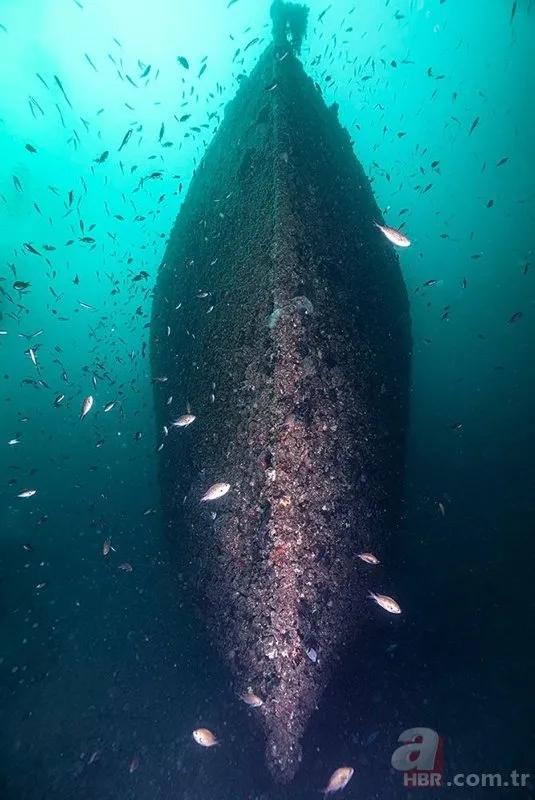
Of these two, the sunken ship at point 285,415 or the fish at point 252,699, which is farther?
the sunken ship at point 285,415

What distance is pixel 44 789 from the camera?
4.80 metres

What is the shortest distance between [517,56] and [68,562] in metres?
79.8

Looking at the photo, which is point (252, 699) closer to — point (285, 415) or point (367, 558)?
point (367, 558)

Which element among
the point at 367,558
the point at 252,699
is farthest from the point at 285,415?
the point at 252,699

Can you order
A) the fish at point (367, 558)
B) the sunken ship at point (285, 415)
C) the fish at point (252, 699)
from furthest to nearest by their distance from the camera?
the fish at point (367, 558) → the sunken ship at point (285, 415) → the fish at point (252, 699)

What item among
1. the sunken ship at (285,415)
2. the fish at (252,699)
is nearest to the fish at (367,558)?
the sunken ship at (285,415)

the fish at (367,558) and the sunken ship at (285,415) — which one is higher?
the sunken ship at (285,415)

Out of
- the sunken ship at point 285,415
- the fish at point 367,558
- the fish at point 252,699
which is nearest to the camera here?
the fish at point 252,699

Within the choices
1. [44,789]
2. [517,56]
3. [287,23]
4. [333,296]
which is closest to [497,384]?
[333,296]

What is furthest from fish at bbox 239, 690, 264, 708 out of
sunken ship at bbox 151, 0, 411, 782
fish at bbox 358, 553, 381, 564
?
fish at bbox 358, 553, 381, 564

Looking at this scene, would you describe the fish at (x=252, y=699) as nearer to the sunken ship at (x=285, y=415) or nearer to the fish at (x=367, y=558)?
the sunken ship at (x=285, y=415)

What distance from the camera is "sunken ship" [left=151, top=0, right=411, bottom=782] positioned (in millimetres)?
3998

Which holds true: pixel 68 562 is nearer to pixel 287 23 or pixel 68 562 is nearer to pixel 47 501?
pixel 47 501

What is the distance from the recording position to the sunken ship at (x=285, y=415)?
400 cm
